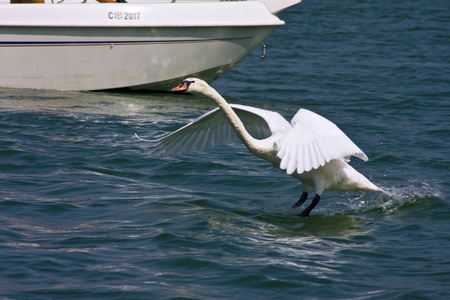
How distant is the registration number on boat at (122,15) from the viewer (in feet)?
38.7

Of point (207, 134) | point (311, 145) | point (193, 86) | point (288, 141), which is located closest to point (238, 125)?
point (193, 86)

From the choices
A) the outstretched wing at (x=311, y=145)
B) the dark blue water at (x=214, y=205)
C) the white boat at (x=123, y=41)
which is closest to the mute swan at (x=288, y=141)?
the outstretched wing at (x=311, y=145)

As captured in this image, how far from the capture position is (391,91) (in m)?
13.9

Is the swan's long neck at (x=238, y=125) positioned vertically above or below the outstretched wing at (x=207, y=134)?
above

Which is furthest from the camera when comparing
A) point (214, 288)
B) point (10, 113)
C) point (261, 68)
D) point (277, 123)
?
point (261, 68)

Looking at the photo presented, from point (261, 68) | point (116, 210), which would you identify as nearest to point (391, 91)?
point (261, 68)

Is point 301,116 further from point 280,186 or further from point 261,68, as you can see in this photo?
point 261,68

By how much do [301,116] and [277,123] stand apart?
22.7 inches

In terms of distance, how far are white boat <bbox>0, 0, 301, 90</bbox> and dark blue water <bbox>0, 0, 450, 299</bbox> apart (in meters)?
0.35

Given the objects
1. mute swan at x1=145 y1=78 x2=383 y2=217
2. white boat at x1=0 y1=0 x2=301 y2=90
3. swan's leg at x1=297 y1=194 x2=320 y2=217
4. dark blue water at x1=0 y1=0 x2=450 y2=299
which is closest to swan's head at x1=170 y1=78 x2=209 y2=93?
mute swan at x1=145 y1=78 x2=383 y2=217

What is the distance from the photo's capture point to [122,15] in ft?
38.7

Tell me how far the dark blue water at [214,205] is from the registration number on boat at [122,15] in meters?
1.29

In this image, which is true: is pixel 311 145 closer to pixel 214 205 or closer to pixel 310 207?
pixel 310 207

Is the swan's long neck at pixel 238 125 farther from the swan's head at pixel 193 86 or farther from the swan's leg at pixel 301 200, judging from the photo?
the swan's leg at pixel 301 200
